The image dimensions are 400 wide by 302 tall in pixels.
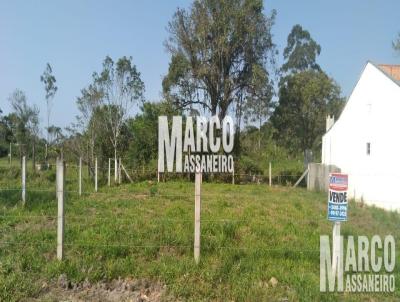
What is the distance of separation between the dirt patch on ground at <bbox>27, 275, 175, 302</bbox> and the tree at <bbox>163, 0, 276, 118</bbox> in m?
20.5

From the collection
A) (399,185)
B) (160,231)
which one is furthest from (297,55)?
(160,231)

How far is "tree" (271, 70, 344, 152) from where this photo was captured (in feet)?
107

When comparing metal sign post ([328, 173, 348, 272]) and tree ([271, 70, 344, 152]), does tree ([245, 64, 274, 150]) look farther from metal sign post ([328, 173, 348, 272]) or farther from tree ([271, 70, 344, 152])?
metal sign post ([328, 173, 348, 272])

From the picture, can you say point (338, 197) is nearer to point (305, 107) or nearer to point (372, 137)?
point (372, 137)

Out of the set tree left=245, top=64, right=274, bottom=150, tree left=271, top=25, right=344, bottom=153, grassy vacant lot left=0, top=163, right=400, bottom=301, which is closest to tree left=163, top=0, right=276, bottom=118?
tree left=245, top=64, right=274, bottom=150

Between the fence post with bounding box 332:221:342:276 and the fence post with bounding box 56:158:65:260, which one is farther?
the fence post with bounding box 56:158:65:260

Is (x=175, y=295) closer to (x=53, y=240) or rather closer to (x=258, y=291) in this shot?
(x=258, y=291)

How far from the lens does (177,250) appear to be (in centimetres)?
617

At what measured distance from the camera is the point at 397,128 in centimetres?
1383

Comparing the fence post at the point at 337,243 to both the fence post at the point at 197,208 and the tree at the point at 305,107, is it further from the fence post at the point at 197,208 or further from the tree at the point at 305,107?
the tree at the point at 305,107

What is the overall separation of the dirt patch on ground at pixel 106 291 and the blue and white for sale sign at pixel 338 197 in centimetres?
240

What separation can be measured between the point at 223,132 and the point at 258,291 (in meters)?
20.6

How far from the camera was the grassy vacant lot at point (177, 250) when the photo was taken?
16.2 feet

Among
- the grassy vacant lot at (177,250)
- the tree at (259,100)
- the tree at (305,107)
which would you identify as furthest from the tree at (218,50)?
the grassy vacant lot at (177,250)
